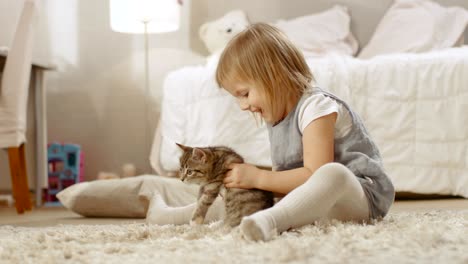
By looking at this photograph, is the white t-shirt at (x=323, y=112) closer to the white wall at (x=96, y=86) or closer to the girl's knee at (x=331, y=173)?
the girl's knee at (x=331, y=173)

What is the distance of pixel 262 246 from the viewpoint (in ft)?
3.42

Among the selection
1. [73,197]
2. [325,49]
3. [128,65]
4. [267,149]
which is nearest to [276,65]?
[73,197]

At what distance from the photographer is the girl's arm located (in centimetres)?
137

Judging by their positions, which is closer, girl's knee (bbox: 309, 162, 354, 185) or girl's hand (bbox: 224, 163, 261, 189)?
girl's knee (bbox: 309, 162, 354, 185)

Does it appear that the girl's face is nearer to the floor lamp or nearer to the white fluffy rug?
the white fluffy rug

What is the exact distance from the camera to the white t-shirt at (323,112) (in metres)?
1.39

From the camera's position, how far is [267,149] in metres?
2.76

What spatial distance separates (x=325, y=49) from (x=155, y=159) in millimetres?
1124

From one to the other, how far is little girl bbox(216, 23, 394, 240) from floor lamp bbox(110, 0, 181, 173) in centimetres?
204

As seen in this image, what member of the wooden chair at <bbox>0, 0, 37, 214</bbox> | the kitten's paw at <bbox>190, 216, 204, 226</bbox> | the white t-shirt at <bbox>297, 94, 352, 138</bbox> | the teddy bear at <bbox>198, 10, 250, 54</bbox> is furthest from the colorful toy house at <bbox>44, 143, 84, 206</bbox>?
the white t-shirt at <bbox>297, 94, 352, 138</bbox>

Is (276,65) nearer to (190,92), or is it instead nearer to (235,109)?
(235,109)

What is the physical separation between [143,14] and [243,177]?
222 cm

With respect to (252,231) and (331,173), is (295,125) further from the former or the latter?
(252,231)

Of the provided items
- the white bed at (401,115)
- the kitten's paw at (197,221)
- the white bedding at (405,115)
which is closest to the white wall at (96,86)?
the white bed at (401,115)
